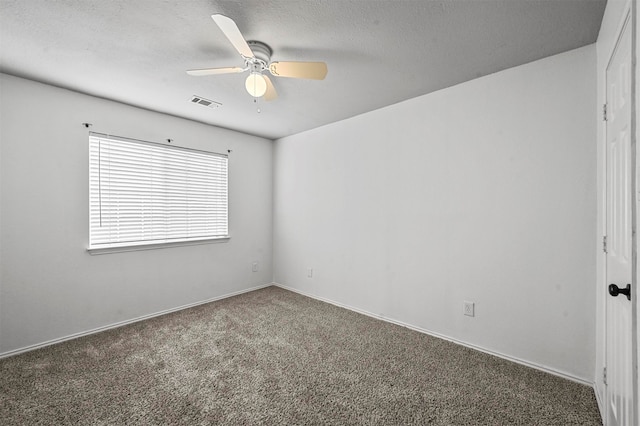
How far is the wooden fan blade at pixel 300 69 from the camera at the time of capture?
5.94ft

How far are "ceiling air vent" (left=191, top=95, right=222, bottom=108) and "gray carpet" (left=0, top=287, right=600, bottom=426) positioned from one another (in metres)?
2.39

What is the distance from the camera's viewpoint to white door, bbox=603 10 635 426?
1.24 metres

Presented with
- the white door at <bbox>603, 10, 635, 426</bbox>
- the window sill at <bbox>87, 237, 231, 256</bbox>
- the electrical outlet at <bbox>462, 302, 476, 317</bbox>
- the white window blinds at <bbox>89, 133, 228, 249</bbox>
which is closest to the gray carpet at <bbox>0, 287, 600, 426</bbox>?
the electrical outlet at <bbox>462, 302, 476, 317</bbox>

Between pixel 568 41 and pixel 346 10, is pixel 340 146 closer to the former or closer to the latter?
pixel 346 10

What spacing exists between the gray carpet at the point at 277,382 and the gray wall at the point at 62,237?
32 cm

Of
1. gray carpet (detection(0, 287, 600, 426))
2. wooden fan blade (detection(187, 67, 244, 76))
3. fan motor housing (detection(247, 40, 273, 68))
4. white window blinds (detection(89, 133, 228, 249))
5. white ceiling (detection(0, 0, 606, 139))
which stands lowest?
gray carpet (detection(0, 287, 600, 426))

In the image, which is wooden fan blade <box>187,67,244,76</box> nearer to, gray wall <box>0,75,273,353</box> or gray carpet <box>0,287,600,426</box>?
gray wall <box>0,75,273,353</box>

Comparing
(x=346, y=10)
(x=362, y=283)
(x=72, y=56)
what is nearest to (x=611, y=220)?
(x=346, y=10)

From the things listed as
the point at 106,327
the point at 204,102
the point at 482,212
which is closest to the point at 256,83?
the point at 204,102

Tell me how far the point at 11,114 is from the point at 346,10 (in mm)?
2935

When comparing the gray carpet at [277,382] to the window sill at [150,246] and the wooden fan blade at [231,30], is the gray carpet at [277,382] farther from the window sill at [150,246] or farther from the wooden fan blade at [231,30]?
the wooden fan blade at [231,30]

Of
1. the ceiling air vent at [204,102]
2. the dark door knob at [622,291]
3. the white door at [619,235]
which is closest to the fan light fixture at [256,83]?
the ceiling air vent at [204,102]

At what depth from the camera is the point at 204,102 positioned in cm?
298

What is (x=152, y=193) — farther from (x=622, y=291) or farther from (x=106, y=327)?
(x=622, y=291)
